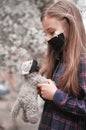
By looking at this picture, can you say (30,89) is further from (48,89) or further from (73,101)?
(73,101)

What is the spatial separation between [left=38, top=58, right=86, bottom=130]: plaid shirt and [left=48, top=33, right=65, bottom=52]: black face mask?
0.29 feet

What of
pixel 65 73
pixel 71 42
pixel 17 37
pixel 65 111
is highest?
pixel 71 42

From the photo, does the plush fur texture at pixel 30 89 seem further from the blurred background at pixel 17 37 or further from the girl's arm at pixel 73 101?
the blurred background at pixel 17 37

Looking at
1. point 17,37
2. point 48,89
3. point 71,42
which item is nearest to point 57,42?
point 71,42

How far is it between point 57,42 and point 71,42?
2.6 inches

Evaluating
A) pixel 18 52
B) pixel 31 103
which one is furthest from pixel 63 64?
pixel 18 52

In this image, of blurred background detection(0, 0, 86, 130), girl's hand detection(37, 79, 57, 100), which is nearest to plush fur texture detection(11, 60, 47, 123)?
girl's hand detection(37, 79, 57, 100)

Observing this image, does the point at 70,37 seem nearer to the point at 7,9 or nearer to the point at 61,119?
the point at 61,119

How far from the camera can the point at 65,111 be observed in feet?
6.93

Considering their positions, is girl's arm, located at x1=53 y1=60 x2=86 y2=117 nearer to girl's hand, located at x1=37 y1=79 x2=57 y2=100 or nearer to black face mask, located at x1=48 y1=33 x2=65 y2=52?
girl's hand, located at x1=37 y1=79 x2=57 y2=100

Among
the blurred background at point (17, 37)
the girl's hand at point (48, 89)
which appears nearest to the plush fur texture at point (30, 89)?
the girl's hand at point (48, 89)

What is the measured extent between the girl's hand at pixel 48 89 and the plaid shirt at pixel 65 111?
0.02 m

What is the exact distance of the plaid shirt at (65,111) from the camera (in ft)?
6.80

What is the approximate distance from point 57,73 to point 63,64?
51 millimetres
